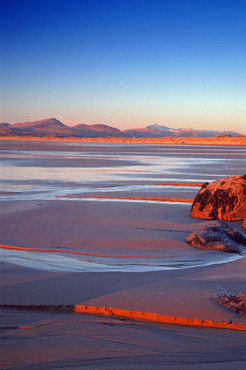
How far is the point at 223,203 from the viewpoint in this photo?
7711 mm

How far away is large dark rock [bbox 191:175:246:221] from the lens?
24.7 feet

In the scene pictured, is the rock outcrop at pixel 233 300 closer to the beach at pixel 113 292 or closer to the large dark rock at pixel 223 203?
the beach at pixel 113 292

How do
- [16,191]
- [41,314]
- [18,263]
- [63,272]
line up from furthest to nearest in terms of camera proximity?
1. [16,191]
2. [18,263]
3. [63,272]
4. [41,314]

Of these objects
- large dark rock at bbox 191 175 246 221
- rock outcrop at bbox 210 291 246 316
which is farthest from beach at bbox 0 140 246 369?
large dark rock at bbox 191 175 246 221

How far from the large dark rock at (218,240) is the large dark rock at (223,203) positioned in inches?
68.8

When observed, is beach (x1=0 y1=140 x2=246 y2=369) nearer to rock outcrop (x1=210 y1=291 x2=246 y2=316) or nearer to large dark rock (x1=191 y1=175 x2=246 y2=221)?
rock outcrop (x1=210 y1=291 x2=246 y2=316)

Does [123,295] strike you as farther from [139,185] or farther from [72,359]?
Result: [139,185]

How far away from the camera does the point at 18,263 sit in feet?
15.0

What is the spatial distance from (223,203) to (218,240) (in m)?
2.35

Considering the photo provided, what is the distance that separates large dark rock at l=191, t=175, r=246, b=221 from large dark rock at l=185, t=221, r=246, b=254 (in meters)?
1.75

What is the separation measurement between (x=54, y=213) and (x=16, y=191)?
10.5 feet

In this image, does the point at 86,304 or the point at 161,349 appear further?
the point at 86,304

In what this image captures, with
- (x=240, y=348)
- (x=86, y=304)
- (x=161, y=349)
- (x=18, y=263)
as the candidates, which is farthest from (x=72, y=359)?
(x=18, y=263)

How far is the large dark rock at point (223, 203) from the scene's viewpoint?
24.7 ft
